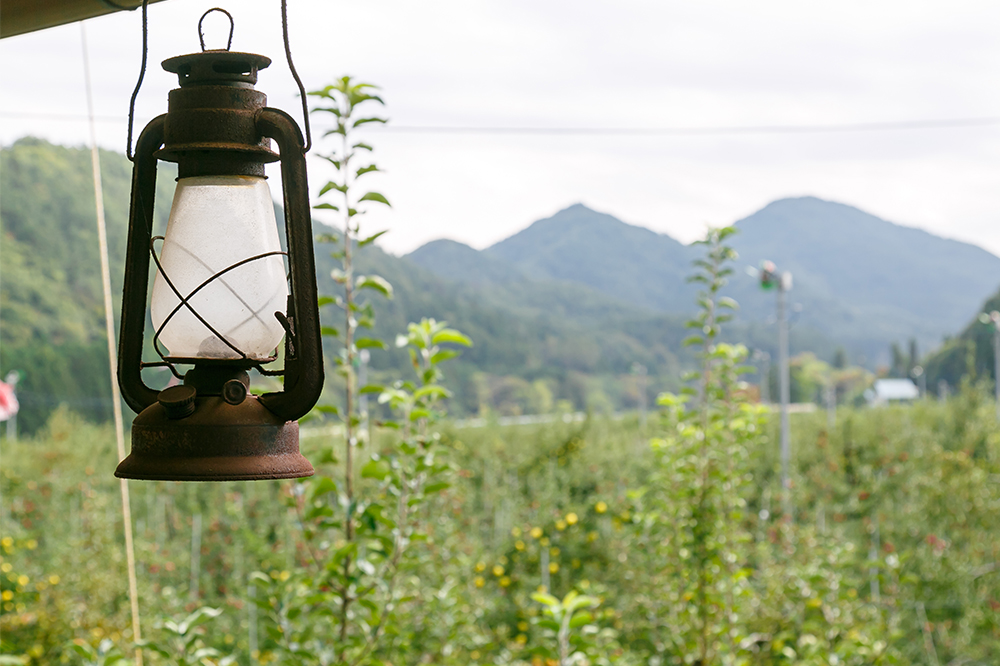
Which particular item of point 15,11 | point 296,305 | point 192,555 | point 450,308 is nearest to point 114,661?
point 15,11

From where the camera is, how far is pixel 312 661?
1863 mm

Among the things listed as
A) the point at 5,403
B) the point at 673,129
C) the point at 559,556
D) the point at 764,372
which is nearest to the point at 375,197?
the point at 5,403

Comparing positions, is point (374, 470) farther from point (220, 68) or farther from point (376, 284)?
point (220, 68)

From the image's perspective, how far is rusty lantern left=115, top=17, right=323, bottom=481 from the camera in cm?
60

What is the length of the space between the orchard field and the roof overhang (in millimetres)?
996

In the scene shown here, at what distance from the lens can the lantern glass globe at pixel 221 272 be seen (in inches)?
24.9

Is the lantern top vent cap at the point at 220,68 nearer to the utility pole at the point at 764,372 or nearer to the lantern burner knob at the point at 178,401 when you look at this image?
the lantern burner knob at the point at 178,401

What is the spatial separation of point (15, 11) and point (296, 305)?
1.87 feet

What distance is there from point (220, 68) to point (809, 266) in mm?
124611

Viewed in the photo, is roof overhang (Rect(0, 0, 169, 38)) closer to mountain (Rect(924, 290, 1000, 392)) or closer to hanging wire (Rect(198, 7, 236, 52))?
hanging wire (Rect(198, 7, 236, 52))

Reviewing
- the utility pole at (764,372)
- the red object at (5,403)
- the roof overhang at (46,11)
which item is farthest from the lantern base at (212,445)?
the utility pole at (764,372)

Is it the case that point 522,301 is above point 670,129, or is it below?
above

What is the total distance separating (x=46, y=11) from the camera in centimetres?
87

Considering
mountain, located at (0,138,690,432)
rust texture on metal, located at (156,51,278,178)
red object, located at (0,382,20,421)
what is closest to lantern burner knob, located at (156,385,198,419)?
rust texture on metal, located at (156,51,278,178)
